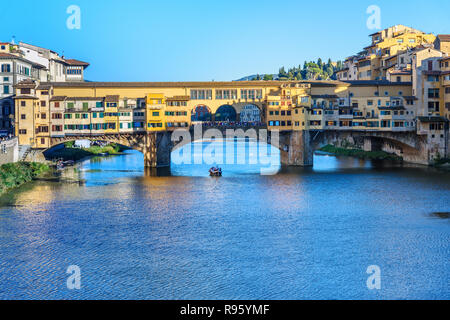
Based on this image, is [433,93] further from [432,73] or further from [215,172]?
[215,172]

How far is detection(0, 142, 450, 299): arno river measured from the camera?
76.4 feet

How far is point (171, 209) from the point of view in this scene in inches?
1528

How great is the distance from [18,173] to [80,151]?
81.2 feet

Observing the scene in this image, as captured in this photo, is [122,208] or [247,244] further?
[122,208]

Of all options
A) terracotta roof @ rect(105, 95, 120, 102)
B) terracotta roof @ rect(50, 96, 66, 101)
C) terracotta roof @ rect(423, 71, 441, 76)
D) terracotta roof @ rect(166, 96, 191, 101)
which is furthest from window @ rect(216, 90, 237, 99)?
terracotta roof @ rect(423, 71, 441, 76)

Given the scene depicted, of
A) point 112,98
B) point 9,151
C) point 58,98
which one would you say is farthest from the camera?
point 112,98

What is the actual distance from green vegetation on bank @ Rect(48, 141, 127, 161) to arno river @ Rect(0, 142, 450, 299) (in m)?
19.7

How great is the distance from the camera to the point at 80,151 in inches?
2945

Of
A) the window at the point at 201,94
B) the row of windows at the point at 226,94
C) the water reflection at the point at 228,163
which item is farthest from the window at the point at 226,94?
the water reflection at the point at 228,163

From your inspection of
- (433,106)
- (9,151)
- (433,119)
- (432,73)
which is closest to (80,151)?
(9,151)

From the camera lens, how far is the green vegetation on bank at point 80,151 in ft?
227
